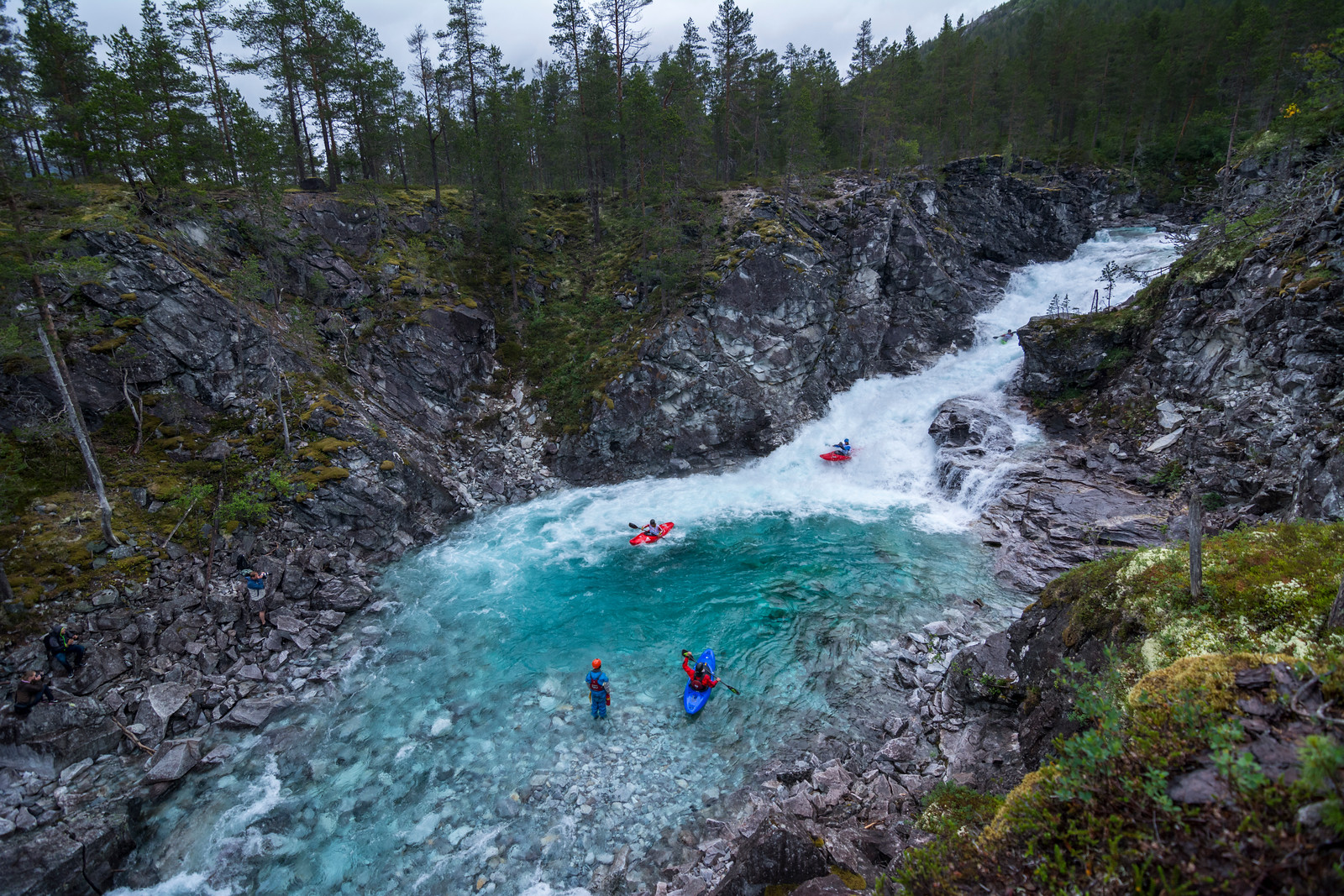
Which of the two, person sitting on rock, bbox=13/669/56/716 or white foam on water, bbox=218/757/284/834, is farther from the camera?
person sitting on rock, bbox=13/669/56/716

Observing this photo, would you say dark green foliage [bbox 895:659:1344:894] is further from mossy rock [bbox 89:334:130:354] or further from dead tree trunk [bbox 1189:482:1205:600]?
mossy rock [bbox 89:334:130:354]

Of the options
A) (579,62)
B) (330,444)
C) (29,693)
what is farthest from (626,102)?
(29,693)

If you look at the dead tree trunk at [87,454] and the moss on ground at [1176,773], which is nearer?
the moss on ground at [1176,773]

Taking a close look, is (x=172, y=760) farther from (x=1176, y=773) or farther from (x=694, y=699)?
(x=1176, y=773)

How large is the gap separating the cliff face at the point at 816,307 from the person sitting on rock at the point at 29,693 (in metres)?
19.1

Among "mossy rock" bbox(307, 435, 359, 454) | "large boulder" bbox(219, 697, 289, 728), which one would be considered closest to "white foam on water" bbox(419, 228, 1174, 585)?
"mossy rock" bbox(307, 435, 359, 454)

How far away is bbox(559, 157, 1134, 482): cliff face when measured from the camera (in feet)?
94.1

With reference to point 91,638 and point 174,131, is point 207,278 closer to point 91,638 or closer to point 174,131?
point 174,131

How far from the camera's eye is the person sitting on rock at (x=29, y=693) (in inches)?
444

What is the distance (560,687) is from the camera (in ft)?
47.1

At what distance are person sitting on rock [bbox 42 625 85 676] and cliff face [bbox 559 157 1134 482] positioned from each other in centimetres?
1842

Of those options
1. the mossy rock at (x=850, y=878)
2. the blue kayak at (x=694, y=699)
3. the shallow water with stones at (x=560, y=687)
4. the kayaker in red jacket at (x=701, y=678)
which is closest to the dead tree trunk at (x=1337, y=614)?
the mossy rock at (x=850, y=878)

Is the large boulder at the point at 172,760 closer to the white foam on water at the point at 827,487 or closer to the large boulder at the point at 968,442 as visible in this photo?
the white foam on water at the point at 827,487

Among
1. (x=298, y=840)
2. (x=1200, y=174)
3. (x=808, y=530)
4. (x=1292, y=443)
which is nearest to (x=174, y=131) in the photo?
(x=298, y=840)
